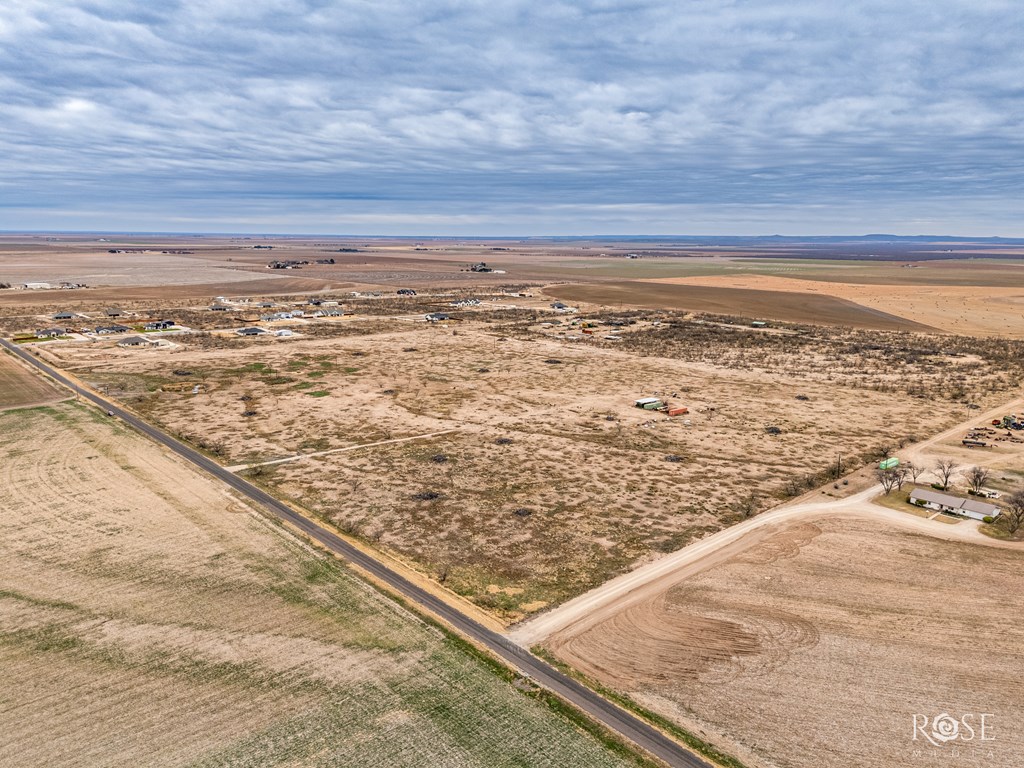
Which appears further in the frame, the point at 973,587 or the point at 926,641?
the point at 973,587

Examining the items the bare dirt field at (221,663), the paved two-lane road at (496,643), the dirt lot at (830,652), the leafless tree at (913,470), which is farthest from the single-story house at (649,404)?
the bare dirt field at (221,663)

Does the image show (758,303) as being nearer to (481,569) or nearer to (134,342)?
(134,342)

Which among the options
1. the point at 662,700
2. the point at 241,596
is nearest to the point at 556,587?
the point at 662,700

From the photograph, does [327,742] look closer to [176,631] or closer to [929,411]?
[176,631]

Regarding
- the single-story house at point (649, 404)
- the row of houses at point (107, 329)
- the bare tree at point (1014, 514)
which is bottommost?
the bare tree at point (1014, 514)

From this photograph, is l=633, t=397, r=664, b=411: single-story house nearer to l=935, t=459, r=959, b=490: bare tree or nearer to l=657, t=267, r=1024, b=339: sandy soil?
l=935, t=459, r=959, b=490: bare tree

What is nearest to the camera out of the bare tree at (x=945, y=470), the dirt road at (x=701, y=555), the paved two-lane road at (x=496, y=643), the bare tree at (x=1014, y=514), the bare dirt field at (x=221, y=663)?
the bare dirt field at (x=221, y=663)

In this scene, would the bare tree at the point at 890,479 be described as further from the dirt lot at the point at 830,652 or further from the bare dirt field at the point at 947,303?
the bare dirt field at the point at 947,303
